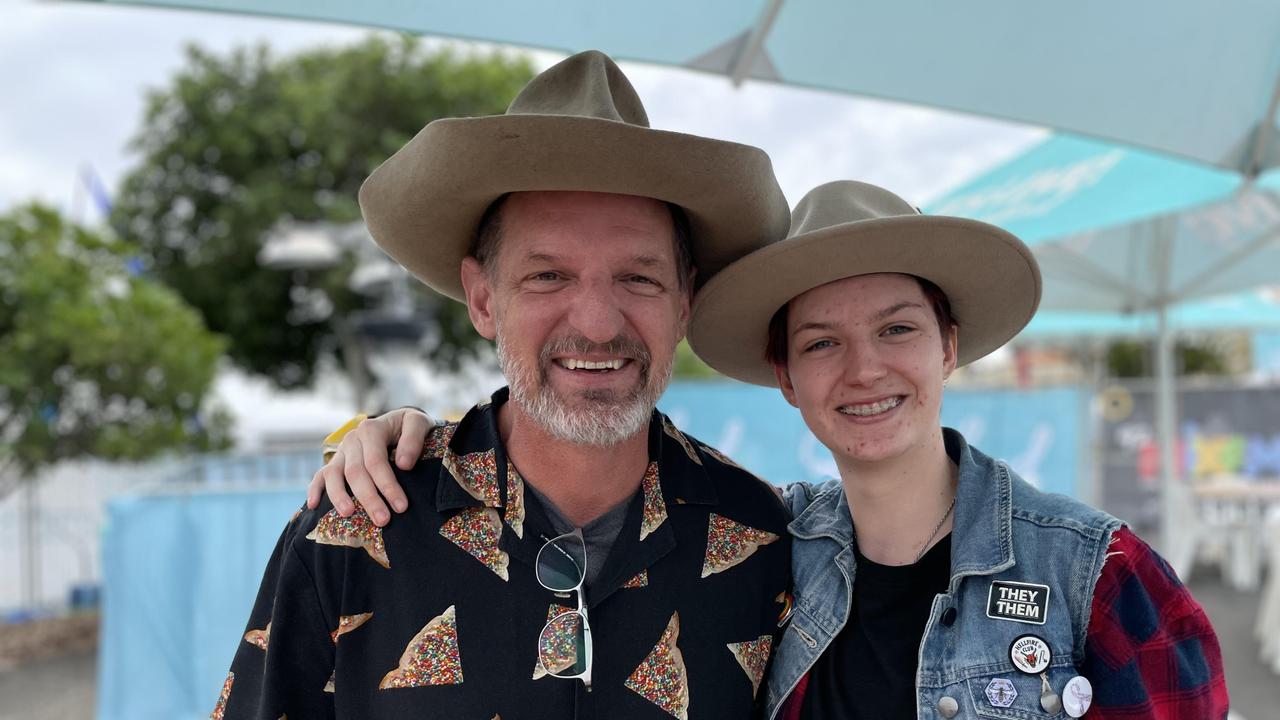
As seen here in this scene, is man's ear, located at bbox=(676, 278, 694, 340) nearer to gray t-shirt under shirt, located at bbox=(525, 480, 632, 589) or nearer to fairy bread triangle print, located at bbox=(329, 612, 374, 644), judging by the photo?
gray t-shirt under shirt, located at bbox=(525, 480, 632, 589)

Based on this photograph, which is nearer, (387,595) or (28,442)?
(387,595)

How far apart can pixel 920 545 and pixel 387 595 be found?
108cm

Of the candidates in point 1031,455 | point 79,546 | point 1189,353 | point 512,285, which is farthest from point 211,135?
point 1189,353

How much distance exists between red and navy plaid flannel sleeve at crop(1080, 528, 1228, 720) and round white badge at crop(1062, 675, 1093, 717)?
0.02 metres

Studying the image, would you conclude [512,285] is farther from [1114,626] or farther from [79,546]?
[79,546]

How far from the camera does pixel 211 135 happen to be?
57.4 ft

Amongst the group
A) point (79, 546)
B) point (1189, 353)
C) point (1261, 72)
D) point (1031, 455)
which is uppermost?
point (1189, 353)

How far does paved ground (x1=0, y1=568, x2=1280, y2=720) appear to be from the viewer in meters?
5.87

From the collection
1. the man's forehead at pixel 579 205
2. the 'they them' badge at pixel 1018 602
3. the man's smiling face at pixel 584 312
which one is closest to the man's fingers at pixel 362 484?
the man's smiling face at pixel 584 312

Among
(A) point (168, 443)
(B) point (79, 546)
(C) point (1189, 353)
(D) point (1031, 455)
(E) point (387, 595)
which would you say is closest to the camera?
(E) point (387, 595)

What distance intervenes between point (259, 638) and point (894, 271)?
1474 millimetres

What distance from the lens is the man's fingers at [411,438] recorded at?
1.87 m

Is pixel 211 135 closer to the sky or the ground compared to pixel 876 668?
closer to the sky

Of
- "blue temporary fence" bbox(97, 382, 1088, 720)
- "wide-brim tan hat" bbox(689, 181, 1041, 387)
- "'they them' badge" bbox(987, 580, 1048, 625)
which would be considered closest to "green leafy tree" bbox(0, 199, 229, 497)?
"blue temporary fence" bbox(97, 382, 1088, 720)
